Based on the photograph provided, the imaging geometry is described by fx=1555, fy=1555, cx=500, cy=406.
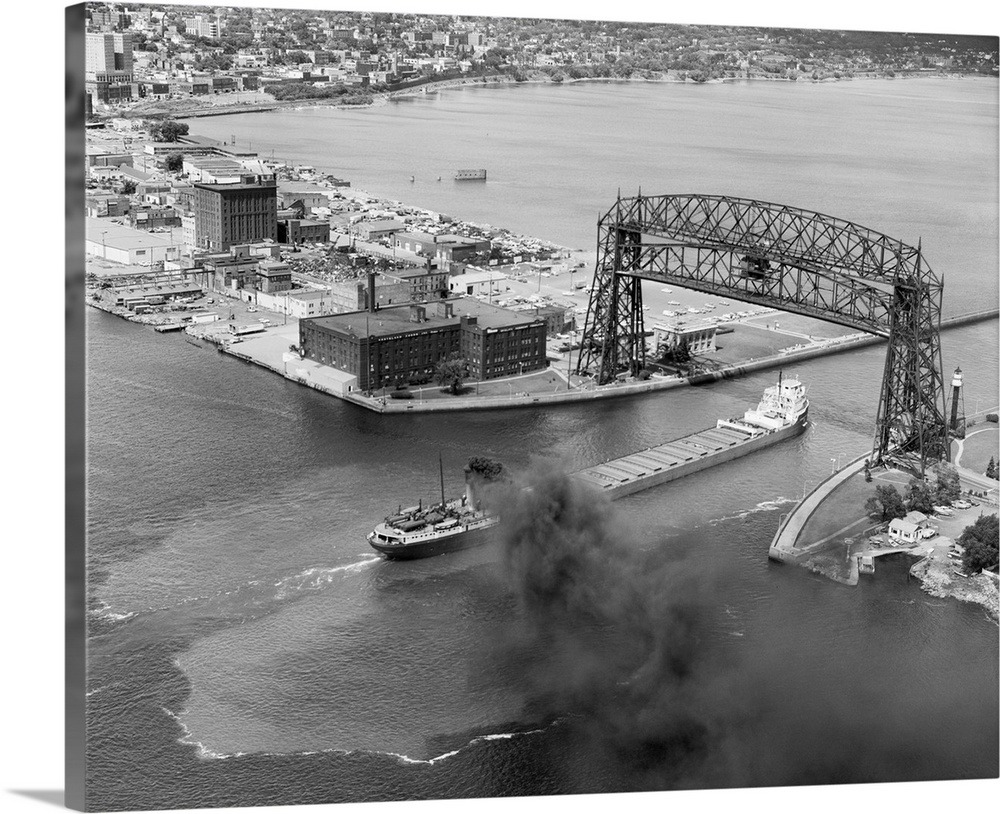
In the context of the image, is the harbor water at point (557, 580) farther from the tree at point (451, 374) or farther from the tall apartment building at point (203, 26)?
the tall apartment building at point (203, 26)

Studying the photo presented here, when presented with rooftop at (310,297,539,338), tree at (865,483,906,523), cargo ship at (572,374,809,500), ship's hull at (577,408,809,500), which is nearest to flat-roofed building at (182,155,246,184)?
rooftop at (310,297,539,338)

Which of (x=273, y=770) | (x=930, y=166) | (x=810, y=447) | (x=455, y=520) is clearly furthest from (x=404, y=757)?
(x=930, y=166)

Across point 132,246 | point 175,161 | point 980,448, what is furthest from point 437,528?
point 175,161

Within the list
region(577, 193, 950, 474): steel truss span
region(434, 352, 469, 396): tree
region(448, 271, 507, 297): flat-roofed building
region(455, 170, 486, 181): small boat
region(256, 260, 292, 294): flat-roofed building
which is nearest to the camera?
region(577, 193, 950, 474): steel truss span

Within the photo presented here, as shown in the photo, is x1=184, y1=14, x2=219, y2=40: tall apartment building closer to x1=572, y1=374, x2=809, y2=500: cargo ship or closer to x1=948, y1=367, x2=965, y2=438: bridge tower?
x1=572, y1=374, x2=809, y2=500: cargo ship

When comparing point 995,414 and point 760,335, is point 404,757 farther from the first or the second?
point 760,335

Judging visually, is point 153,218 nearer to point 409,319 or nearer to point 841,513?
point 409,319
